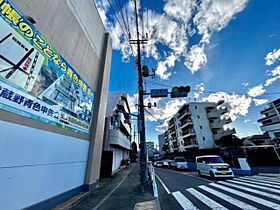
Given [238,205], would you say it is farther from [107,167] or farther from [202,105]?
[202,105]

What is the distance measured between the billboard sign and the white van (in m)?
10.6

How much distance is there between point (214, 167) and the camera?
10414 millimetres

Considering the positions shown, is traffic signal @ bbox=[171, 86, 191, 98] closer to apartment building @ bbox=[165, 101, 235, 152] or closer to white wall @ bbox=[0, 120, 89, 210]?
white wall @ bbox=[0, 120, 89, 210]

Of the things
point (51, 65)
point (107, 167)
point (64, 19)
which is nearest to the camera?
point (51, 65)

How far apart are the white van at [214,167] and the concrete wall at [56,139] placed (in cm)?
894

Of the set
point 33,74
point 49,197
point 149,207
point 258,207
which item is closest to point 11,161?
point 49,197

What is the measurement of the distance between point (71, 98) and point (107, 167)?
9.34m

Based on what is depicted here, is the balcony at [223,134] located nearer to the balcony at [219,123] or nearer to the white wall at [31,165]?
the balcony at [219,123]

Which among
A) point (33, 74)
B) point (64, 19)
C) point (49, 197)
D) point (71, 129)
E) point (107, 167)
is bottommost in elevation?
point (49, 197)

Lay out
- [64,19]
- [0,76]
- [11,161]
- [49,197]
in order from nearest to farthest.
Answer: [0,76] < [11,161] < [49,197] < [64,19]

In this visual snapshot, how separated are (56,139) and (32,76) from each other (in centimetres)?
264

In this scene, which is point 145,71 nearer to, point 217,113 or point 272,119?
point 217,113

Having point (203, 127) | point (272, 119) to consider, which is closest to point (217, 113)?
point (203, 127)

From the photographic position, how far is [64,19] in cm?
638
